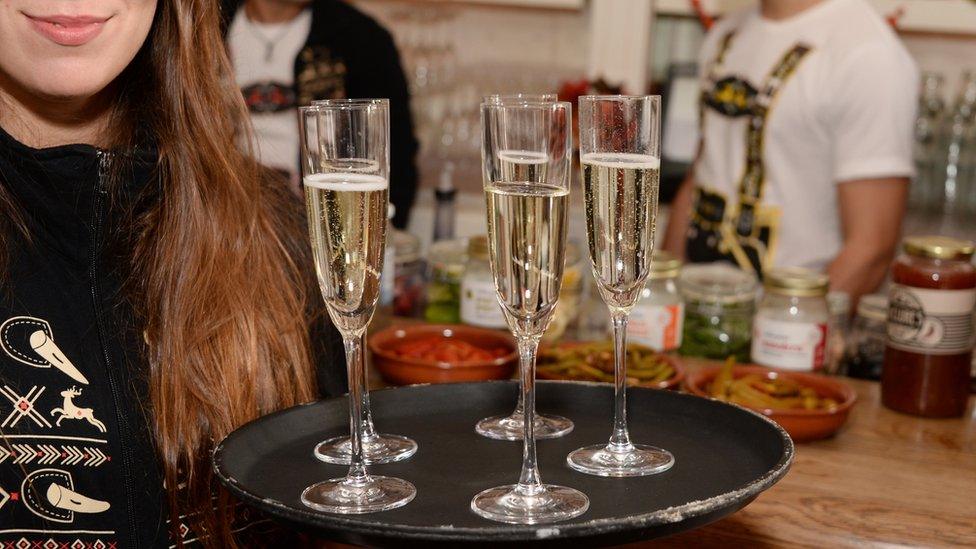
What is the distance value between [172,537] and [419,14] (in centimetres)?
278

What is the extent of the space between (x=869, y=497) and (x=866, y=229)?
133 cm

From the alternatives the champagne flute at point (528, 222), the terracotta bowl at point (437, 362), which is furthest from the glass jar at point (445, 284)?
the champagne flute at point (528, 222)

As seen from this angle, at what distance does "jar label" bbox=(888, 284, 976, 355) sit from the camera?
151 cm

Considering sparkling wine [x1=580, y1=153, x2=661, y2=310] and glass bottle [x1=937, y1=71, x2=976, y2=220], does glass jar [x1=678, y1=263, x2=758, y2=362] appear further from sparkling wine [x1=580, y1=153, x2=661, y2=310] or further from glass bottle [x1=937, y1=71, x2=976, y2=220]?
glass bottle [x1=937, y1=71, x2=976, y2=220]

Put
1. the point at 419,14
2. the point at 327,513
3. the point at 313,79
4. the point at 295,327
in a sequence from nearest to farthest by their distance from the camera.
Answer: the point at 327,513, the point at 295,327, the point at 313,79, the point at 419,14

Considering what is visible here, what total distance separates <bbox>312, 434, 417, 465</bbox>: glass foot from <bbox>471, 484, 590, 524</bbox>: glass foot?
130 millimetres

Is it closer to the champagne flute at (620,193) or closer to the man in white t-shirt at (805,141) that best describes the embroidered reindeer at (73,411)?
the champagne flute at (620,193)

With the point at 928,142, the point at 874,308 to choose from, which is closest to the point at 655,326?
the point at 874,308

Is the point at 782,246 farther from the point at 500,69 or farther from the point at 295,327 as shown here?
the point at 295,327

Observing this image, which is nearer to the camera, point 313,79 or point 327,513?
point 327,513

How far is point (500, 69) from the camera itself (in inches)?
152

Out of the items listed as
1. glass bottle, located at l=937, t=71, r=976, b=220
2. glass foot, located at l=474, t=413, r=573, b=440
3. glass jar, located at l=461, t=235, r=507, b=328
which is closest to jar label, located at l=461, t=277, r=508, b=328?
glass jar, located at l=461, t=235, r=507, b=328

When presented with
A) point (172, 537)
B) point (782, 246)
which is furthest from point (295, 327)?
point (782, 246)

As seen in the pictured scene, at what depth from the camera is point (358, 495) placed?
2.94 feet
